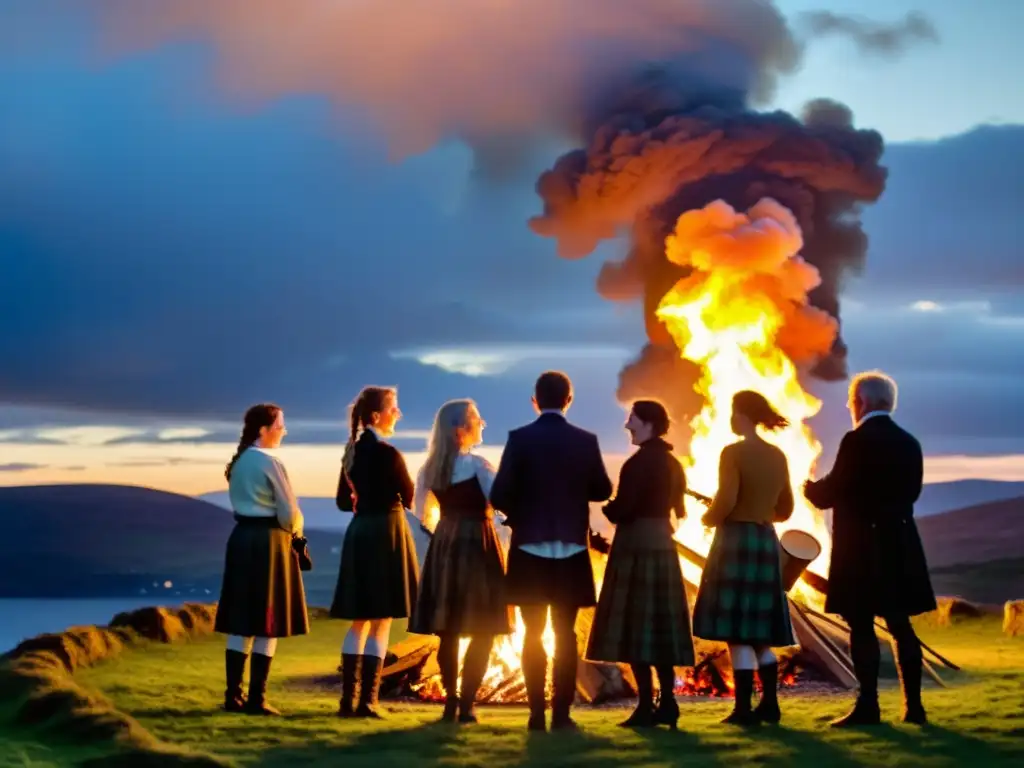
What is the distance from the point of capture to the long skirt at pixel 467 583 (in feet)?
35.1

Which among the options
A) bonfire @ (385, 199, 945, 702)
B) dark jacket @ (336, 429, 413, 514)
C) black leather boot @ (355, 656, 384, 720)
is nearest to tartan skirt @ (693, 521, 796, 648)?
dark jacket @ (336, 429, 413, 514)

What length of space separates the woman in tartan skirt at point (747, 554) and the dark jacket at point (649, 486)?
325mm

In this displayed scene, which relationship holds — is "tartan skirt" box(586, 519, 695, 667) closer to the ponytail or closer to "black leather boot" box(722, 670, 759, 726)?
"black leather boot" box(722, 670, 759, 726)

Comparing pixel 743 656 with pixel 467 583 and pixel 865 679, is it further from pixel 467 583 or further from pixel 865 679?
pixel 467 583

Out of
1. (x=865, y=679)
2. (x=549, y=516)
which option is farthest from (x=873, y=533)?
(x=549, y=516)

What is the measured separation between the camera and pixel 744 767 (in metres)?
9.12

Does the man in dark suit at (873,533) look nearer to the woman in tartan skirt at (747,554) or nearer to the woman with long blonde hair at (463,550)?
the woman in tartan skirt at (747,554)

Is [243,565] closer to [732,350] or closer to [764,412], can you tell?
[764,412]

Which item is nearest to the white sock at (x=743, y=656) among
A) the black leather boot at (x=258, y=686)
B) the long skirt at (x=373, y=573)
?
the long skirt at (x=373, y=573)

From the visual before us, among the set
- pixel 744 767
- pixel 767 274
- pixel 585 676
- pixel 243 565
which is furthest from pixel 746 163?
pixel 744 767

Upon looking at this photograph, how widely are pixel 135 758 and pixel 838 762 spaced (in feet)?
14.8

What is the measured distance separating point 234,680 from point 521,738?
9.42ft

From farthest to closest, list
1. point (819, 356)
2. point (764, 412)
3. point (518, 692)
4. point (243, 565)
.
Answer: point (819, 356), point (518, 692), point (243, 565), point (764, 412)

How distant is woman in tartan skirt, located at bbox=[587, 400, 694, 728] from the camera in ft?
34.5
